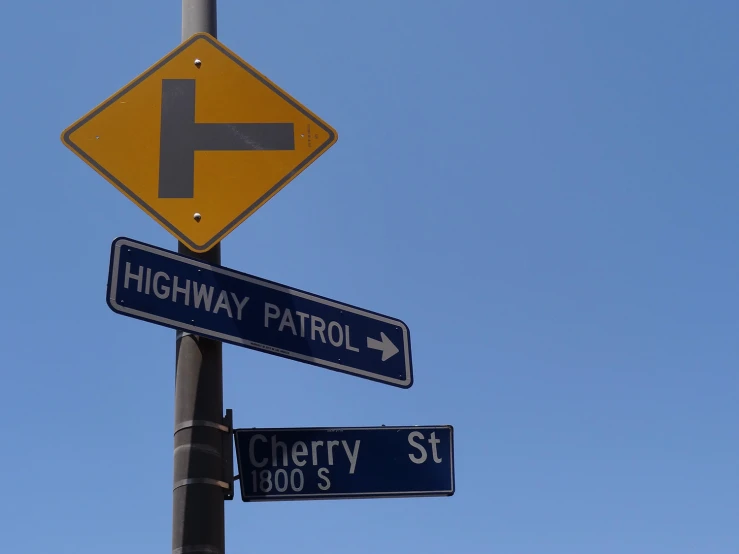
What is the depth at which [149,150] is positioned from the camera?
365 centimetres

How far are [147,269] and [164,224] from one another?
0.32 m

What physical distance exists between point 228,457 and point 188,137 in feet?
4.52

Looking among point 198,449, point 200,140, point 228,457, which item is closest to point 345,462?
point 228,457

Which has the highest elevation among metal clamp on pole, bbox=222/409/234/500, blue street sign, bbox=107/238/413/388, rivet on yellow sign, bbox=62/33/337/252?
rivet on yellow sign, bbox=62/33/337/252

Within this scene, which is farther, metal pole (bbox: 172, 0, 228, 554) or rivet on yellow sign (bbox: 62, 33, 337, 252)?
rivet on yellow sign (bbox: 62, 33, 337, 252)

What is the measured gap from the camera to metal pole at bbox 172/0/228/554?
303cm

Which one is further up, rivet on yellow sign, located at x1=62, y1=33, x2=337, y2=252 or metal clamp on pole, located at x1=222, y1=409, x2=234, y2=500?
rivet on yellow sign, located at x1=62, y1=33, x2=337, y2=252

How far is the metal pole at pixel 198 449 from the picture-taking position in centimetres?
303

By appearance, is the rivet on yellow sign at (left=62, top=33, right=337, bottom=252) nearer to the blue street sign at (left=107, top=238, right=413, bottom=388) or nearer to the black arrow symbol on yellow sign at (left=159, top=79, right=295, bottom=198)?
the black arrow symbol on yellow sign at (left=159, top=79, right=295, bottom=198)

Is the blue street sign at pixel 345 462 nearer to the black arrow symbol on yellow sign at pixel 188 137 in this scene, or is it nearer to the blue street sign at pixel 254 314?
the blue street sign at pixel 254 314

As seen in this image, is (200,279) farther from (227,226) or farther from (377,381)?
(377,381)

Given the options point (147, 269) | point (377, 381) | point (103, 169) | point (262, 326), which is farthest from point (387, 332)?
point (103, 169)

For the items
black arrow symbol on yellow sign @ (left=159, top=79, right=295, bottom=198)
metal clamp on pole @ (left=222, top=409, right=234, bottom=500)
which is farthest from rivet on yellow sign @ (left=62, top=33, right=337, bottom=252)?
metal clamp on pole @ (left=222, top=409, right=234, bottom=500)

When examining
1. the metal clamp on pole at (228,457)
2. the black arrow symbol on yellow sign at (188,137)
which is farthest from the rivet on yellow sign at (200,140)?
the metal clamp on pole at (228,457)
